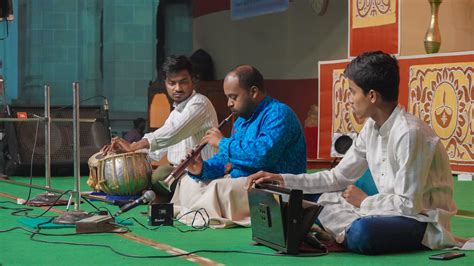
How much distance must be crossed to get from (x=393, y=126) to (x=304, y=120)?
7092mm

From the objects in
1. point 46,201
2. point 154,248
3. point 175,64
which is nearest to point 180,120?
point 175,64

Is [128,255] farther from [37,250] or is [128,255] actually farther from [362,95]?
[362,95]

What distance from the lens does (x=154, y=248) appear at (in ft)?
14.2

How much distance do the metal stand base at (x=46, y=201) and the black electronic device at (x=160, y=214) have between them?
1313 millimetres

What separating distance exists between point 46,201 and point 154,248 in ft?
7.19

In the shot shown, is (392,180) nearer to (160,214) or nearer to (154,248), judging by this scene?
(154,248)

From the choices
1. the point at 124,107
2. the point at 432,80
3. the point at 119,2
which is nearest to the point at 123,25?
the point at 119,2

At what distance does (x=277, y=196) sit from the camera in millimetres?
4016

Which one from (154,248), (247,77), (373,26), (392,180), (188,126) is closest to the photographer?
(392,180)

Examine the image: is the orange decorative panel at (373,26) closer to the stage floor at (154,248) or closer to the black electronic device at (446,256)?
the stage floor at (154,248)

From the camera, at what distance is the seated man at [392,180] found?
157 inches

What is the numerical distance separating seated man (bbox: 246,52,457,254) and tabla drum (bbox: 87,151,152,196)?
2367 mm

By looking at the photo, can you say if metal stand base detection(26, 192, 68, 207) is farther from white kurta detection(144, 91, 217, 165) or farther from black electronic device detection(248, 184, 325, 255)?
black electronic device detection(248, 184, 325, 255)

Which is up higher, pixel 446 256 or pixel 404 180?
pixel 404 180
